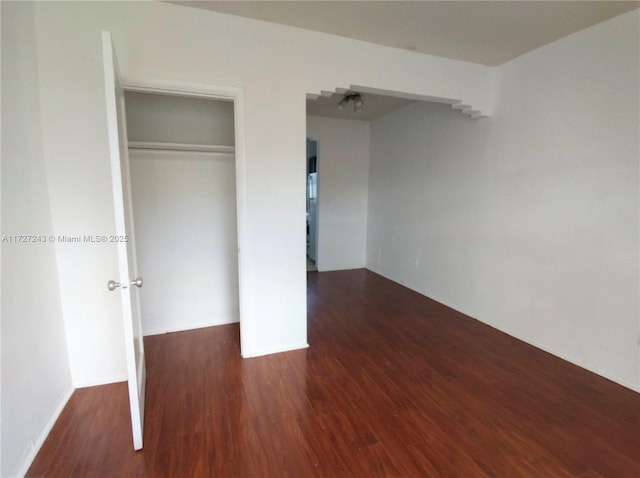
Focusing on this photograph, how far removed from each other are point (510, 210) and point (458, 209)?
70cm

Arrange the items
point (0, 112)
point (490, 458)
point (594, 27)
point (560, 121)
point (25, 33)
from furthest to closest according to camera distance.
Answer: point (560, 121) < point (594, 27) < point (25, 33) < point (490, 458) < point (0, 112)

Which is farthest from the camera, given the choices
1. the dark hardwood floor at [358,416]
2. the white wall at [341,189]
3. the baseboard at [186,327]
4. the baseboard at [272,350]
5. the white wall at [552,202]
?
the white wall at [341,189]

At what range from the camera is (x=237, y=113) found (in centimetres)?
254

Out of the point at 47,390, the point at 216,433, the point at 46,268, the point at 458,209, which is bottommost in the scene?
the point at 216,433

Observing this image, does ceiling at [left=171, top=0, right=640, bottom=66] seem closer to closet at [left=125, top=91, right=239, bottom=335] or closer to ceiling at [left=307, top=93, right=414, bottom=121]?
closet at [left=125, top=91, right=239, bottom=335]

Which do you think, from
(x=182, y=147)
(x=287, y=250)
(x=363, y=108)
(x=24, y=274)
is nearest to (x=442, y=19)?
(x=287, y=250)

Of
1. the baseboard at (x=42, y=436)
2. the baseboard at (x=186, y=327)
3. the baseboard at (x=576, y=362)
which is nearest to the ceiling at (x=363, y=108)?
A: the baseboard at (x=186, y=327)

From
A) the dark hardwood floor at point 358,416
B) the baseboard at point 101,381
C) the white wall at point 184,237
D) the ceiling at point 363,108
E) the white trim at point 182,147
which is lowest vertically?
the dark hardwood floor at point 358,416

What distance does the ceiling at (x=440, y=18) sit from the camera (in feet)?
7.29

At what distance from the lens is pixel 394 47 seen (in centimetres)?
287

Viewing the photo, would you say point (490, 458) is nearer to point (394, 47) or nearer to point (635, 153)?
point (635, 153)

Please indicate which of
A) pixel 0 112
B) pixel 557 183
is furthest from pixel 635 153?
pixel 0 112

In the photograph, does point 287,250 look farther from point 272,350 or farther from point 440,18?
point 440,18

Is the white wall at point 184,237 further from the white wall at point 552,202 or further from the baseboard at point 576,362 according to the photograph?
the baseboard at point 576,362
